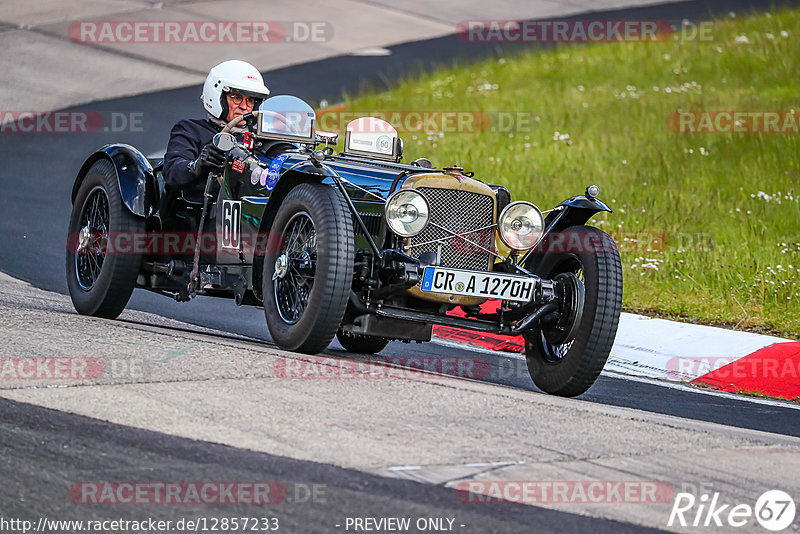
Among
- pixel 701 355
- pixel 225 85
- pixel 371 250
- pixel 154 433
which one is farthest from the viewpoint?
pixel 701 355

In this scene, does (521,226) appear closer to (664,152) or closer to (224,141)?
(224,141)

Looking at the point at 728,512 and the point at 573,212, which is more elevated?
the point at 573,212

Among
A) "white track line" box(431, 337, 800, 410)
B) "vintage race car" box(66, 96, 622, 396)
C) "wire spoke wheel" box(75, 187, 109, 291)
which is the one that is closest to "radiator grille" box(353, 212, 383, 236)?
"vintage race car" box(66, 96, 622, 396)

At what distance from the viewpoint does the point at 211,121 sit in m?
8.35

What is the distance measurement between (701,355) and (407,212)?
3214 millimetres

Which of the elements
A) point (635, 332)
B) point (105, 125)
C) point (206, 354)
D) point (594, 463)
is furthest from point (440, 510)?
point (105, 125)


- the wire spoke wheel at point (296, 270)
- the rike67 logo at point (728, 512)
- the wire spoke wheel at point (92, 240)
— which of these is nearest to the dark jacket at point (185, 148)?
the wire spoke wheel at point (92, 240)

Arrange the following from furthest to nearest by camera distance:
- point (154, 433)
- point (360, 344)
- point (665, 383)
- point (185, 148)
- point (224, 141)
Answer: point (360, 344) → point (665, 383) → point (185, 148) → point (224, 141) → point (154, 433)

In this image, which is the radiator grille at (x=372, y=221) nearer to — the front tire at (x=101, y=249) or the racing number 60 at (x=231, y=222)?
the racing number 60 at (x=231, y=222)

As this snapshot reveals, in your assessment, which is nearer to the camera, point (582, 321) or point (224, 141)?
point (582, 321)

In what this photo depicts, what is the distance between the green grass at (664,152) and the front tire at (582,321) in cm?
281

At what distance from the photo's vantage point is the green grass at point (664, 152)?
34.3ft

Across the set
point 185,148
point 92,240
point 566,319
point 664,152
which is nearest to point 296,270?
point 566,319

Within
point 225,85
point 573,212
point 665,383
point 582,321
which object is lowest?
point 665,383
